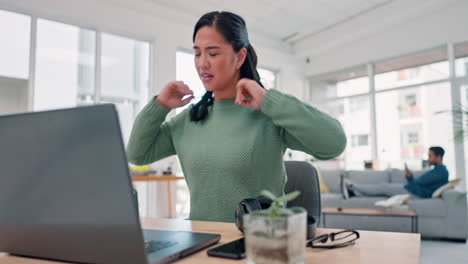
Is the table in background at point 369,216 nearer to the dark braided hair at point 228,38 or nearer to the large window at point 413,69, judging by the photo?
the large window at point 413,69

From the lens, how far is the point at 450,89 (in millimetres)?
5852

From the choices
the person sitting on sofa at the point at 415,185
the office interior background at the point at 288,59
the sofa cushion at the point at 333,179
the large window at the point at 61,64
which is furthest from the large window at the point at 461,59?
the large window at the point at 61,64

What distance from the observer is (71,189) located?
0.50 metres

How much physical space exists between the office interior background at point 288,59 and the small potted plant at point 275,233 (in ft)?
13.2

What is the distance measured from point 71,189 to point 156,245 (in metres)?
0.22

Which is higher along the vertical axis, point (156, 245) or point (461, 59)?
point (461, 59)

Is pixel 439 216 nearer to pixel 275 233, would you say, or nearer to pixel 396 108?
pixel 396 108

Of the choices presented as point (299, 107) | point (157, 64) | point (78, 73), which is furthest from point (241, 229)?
point (157, 64)

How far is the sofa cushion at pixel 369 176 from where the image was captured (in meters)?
5.44

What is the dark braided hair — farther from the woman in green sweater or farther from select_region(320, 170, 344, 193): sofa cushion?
select_region(320, 170, 344, 193): sofa cushion

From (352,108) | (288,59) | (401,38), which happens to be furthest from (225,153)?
(288,59)

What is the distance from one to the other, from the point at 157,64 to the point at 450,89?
15.7 ft

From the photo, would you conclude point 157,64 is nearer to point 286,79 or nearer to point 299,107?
point 286,79

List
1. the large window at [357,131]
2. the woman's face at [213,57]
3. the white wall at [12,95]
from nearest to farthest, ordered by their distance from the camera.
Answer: the woman's face at [213,57], the white wall at [12,95], the large window at [357,131]
